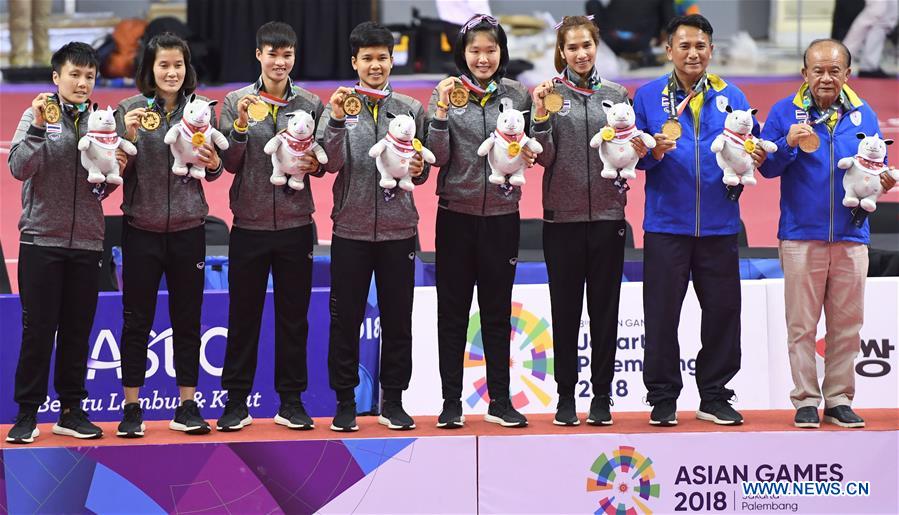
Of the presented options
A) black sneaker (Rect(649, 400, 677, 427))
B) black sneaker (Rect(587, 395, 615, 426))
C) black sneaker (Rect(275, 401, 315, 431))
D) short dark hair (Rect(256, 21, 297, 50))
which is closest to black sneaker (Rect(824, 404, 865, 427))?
black sneaker (Rect(649, 400, 677, 427))

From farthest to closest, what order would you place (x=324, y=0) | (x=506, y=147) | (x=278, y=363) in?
(x=324, y=0) < (x=278, y=363) < (x=506, y=147)

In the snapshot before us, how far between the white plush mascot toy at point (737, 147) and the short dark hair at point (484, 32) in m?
1.05

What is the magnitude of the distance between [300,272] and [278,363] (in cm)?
46

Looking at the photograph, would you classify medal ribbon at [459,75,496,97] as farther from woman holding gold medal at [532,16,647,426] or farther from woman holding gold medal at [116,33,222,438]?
woman holding gold medal at [116,33,222,438]

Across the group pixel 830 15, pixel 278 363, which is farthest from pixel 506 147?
pixel 830 15

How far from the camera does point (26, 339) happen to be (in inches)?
211

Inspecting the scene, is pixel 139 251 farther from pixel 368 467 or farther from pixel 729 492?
pixel 729 492

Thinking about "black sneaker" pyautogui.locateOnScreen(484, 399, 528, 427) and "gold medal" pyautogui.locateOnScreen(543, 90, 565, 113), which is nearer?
"gold medal" pyautogui.locateOnScreen(543, 90, 565, 113)

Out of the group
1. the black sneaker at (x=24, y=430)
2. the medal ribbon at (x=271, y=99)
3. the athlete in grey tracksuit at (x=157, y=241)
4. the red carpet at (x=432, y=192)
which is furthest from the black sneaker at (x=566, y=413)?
the red carpet at (x=432, y=192)

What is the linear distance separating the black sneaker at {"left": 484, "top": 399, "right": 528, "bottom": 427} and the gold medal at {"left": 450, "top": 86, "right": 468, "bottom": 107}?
1451 millimetres

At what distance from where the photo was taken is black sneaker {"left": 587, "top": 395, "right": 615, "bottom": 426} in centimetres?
559

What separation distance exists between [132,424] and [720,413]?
2.78 meters

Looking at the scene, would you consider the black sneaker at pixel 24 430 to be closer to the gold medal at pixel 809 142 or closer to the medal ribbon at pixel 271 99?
the medal ribbon at pixel 271 99

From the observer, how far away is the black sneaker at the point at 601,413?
5590 millimetres
